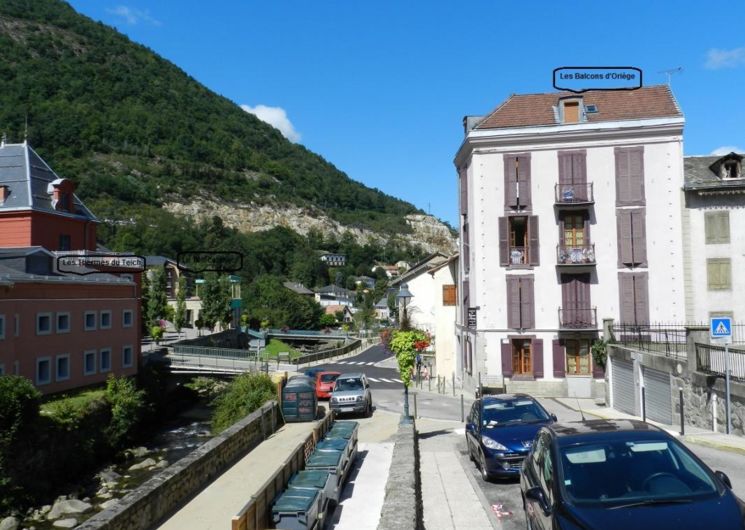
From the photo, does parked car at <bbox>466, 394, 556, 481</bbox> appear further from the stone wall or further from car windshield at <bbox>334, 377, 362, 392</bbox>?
car windshield at <bbox>334, 377, 362, 392</bbox>

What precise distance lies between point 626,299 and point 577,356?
348cm

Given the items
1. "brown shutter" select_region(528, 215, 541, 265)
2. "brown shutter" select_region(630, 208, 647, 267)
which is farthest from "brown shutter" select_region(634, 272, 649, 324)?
"brown shutter" select_region(528, 215, 541, 265)

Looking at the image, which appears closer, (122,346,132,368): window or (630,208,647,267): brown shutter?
(630,208,647,267): brown shutter

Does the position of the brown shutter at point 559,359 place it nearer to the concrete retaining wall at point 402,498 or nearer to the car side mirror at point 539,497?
the concrete retaining wall at point 402,498

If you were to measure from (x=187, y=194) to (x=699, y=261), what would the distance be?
180m

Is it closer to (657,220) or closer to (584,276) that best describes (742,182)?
(657,220)

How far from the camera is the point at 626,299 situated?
30.2 meters

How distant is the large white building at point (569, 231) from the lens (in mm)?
29969

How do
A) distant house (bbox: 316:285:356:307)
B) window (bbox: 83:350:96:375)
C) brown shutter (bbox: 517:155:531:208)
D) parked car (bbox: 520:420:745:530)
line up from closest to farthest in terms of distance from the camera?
parked car (bbox: 520:420:745:530) < brown shutter (bbox: 517:155:531:208) < window (bbox: 83:350:96:375) < distant house (bbox: 316:285:356:307)

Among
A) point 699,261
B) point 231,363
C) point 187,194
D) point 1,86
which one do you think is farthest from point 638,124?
point 1,86

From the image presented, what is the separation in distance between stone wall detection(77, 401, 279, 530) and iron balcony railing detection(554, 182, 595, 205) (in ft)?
58.9

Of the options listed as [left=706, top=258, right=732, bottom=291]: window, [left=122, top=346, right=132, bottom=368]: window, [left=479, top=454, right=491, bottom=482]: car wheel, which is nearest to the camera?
[left=479, top=454, right=491, bottom=482]: car wheel

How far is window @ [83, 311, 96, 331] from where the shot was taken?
34.2 meters

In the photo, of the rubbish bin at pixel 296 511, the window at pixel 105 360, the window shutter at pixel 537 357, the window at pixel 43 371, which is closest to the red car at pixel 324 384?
the window shutter at pixel 537 357
